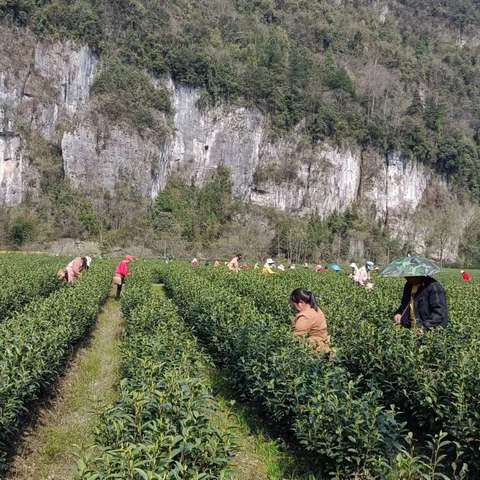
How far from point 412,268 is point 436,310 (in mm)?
766

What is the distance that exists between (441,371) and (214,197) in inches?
3318

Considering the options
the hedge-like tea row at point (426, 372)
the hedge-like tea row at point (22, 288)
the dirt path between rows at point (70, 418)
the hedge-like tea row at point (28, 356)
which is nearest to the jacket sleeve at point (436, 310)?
the hedge-like tea row at point (426, 372)

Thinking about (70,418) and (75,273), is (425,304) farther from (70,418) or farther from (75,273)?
(75,273)

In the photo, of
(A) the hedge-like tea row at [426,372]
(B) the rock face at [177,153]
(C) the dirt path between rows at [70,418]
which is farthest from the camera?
(B) the rock face at [177,153]

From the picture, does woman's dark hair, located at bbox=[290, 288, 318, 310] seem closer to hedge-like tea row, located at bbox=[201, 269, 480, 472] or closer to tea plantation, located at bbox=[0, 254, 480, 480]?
tea plantation, located at bbox=[0, 254, 480, 480]

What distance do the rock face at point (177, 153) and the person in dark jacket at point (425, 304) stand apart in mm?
77687

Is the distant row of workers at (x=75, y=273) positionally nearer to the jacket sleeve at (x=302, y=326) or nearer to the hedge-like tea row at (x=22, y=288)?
the hedge-like tea row at (x=22, y=288)

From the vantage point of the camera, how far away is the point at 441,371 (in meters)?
5.88

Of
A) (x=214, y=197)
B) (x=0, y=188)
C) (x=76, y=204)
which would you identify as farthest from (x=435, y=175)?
(x=0, y=188)

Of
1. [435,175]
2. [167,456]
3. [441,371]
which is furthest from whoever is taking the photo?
[435,175]

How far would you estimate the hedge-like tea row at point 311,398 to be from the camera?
477cm

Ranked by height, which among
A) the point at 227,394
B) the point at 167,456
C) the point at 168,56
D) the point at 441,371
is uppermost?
the point at 168,56

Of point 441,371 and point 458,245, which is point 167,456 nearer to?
point 441,371

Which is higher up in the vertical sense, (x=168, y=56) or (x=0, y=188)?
(x=168, y=56)
